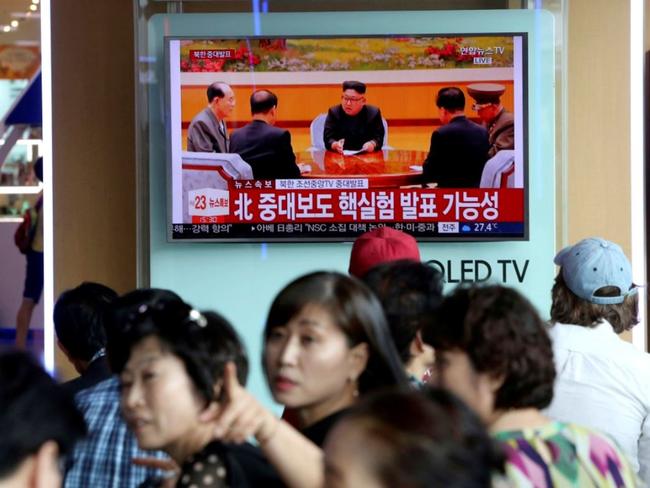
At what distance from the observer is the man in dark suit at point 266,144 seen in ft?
16.7

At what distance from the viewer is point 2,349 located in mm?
1592

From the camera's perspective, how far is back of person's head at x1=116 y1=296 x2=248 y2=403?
173cm

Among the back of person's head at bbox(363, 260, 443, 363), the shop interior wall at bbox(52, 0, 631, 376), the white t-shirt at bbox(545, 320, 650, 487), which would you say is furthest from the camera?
the shop interior wall at bbox(52, 0, 631, 376)

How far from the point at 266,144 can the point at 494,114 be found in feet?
3.27

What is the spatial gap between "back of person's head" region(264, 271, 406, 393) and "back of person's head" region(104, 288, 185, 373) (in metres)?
0.18

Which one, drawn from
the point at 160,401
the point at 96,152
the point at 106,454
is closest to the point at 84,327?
the point at 106,454

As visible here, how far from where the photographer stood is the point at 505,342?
1808 millimetres

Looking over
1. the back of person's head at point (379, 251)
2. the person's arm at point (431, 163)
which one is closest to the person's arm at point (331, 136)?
the person's arm at point (431, 163)

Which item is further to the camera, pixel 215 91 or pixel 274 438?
pixel 215 91

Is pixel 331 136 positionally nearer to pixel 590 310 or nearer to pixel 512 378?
pixel 590 310

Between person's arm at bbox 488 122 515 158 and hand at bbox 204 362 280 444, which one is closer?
hand at bbox 204 362 280 444

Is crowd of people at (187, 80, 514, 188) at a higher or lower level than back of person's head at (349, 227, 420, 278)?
higher

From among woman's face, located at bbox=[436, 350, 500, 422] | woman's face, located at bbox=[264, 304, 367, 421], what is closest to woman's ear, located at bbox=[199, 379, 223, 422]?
woman's face, located at bbox=[264, 304, 367, 421]

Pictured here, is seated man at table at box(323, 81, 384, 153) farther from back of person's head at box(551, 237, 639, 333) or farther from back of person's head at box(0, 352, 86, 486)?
back of person's head at box(0, 352, 86, 486)
